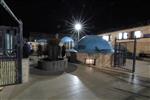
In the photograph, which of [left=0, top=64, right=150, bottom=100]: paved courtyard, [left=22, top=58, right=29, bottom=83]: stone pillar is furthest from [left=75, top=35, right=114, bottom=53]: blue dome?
[left=22, top=58, right=29, bottom=83]: stone pillar

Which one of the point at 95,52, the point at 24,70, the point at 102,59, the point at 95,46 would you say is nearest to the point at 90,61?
the point at 95,52

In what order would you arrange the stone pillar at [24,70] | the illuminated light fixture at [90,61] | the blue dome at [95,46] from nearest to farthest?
the stone pillar at [24,70] < the illuminated light fixture at [90,61] < the blue dome at [95,46]

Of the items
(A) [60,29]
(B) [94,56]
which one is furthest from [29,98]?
(A) [60,29]

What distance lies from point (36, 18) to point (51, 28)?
557 centimetres

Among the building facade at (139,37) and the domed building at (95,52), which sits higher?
the building facade at (139,37)

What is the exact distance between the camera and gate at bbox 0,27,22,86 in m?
7.39

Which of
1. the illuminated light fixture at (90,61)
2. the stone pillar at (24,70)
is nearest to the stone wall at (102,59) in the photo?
the illuminated light fixture at (90,61)

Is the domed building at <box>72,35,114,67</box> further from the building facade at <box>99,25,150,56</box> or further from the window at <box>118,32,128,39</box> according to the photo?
the window at <box>118,32,128,39</box>

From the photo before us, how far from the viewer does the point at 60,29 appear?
185 ft

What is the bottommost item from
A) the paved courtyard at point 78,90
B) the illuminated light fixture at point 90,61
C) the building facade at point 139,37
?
the paved courtyard at point 78,90

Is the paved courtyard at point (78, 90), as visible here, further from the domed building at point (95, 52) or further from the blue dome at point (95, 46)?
the blue dome at point (95, 46)

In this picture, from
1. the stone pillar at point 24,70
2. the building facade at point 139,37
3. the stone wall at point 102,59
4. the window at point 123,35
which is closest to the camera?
the stone pillar at point 24,70

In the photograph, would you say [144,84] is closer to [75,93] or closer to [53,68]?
[75,93]

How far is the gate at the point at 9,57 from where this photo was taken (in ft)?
24.2
